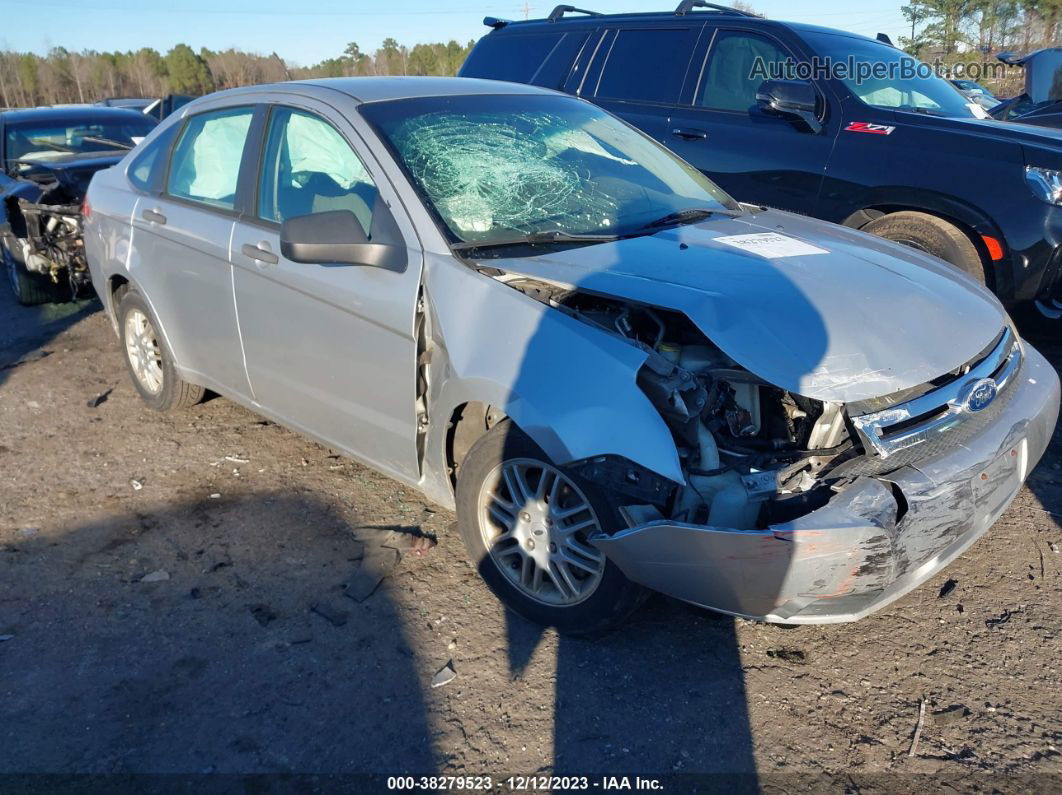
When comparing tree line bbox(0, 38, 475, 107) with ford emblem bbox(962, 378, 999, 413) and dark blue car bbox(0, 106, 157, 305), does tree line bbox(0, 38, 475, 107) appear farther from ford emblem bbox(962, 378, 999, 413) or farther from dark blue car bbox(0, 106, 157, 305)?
ford emblem bbox(962, 378, 999, 413)

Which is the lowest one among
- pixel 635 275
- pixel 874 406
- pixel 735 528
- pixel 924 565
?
pixel 924 565

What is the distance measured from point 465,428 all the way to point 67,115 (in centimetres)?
763

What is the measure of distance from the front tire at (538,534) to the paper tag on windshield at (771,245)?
1.12 meters

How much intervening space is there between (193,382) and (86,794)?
2.53m

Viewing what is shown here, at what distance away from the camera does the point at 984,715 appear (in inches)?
103

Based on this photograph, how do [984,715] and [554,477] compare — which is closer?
[984,715]

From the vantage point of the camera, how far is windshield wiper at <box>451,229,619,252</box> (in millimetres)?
3150

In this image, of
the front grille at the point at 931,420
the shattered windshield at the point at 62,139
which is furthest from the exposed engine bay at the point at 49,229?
the front grille at the point at 931,420

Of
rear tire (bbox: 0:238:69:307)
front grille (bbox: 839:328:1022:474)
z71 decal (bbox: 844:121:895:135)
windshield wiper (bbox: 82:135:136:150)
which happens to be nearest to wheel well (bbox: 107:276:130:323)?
rear tire (bbox: 0:238:69:307)

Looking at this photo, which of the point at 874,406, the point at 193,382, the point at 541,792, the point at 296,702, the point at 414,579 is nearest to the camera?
the point at 541,792

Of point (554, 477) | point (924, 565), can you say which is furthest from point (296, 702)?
point (924, 565)

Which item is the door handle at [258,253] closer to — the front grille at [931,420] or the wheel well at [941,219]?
the front grille at [931,420]

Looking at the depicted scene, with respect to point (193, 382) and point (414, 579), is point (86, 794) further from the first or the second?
point (193, 382)

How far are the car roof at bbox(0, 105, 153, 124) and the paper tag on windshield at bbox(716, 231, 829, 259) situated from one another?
7768 millimetres
